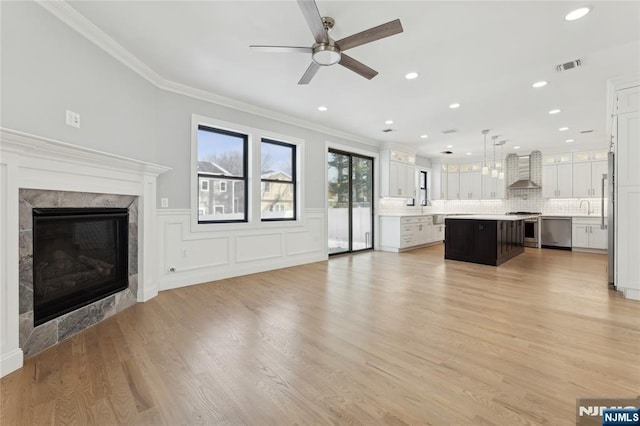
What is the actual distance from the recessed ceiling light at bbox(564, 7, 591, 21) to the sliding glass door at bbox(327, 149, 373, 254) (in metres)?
4.40

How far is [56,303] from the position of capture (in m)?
2.50

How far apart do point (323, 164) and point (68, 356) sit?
4.94m

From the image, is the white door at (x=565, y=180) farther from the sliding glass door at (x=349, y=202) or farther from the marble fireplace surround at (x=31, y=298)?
the marble fireplace surround at (x=31, y=298)

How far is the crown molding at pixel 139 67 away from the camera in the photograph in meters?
2.49

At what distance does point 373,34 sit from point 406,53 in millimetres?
1038

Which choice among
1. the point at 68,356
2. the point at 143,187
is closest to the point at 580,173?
the point at 143,187

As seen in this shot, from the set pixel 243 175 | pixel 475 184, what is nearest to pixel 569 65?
pixel 243 175

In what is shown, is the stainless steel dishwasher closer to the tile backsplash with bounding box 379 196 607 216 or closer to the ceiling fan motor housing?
the tile backsplash with bounding box 379 196 607 216

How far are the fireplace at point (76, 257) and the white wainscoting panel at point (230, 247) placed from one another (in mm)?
628

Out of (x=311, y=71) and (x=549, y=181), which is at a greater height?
(x=311, y=71)

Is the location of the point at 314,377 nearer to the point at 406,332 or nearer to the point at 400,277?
the point at 406,332

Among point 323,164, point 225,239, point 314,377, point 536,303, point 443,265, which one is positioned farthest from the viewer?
point 323,164

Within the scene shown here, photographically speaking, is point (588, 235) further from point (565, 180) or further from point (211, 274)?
point (211, 274)

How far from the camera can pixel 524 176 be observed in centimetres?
858
